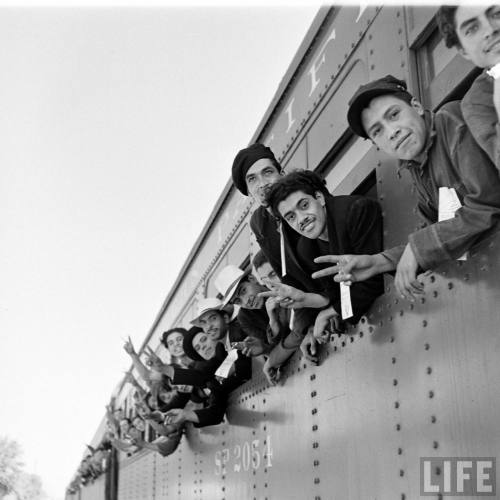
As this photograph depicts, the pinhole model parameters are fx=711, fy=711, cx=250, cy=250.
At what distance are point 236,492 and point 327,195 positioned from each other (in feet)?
6.96

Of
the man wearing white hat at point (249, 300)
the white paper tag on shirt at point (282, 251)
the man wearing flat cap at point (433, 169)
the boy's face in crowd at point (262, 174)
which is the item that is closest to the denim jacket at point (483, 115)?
the man wearing flat cap at point (433, 169)

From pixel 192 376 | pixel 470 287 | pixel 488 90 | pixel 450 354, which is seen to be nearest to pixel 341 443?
Answer: pixel 450 354

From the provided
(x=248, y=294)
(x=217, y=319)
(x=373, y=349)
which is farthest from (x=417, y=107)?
(x=217, y=319)

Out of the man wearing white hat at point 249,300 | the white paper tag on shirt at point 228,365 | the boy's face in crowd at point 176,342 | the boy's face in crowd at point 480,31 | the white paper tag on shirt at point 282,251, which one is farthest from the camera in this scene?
the boy's face in crowd at point 176,342

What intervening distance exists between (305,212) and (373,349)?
0.62 meters

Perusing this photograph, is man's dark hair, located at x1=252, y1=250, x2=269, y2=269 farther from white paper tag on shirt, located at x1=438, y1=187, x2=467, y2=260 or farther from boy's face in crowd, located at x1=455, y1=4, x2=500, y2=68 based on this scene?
boy's face in crowd, located at x1=455, y1=4, x2=500, y2=68

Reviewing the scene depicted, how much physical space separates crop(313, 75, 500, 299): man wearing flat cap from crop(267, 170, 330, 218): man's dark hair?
0.51 m

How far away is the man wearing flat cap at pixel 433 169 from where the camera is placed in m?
1.91

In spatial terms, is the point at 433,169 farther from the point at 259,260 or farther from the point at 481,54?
the point at 259,260

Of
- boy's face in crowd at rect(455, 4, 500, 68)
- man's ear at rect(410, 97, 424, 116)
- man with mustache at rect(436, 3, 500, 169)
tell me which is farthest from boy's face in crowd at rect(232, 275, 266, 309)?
Answer: boy's face in crowd at rect(455, 4, 500, 68)

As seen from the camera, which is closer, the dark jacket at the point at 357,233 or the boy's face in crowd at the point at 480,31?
the boy's face in crowd at the point at 480,31

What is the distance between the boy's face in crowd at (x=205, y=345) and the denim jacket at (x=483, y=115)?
137 inches

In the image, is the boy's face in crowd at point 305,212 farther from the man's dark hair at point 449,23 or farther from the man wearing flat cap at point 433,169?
the man's dark hair at point 449,23

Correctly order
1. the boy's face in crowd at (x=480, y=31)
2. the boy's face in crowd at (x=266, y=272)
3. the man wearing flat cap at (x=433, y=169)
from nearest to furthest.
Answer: the boy's face in crowd at (x=480, y=31)
the man wearing flat cap at (x=433, y=169)
the boy's face in crowd at (x=266, y=272)
